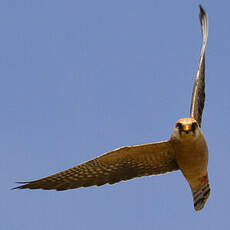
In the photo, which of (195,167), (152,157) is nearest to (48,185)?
(152,157)

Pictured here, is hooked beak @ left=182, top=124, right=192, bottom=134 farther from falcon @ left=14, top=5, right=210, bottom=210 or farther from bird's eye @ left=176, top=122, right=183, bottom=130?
falcon @ left=14, top=5, right=210, bottom=210

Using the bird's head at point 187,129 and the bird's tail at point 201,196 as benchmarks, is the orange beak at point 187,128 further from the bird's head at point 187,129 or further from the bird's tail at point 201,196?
the bird's tail at point 201,196

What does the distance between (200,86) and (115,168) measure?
360cm

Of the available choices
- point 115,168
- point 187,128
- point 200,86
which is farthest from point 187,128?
point 200,86

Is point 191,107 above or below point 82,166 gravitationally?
above

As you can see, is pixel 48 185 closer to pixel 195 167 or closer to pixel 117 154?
pixel 117 154

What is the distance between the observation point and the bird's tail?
13.6 meters

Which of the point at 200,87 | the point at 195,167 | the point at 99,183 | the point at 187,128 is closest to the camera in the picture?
the point at 187,128

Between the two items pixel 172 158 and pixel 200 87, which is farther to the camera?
pixel 200 87

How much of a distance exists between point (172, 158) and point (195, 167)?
2.45ft

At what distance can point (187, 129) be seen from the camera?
11898 millimetres

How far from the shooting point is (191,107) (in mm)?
14172

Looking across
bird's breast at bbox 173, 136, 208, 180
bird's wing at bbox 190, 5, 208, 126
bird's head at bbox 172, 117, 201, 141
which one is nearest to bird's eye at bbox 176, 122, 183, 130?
bird's head at bbox 172, 117, 201, 141

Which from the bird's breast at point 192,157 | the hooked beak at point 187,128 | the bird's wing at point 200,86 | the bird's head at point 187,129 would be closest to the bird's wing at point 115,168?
the bird's breast at point 192,157
